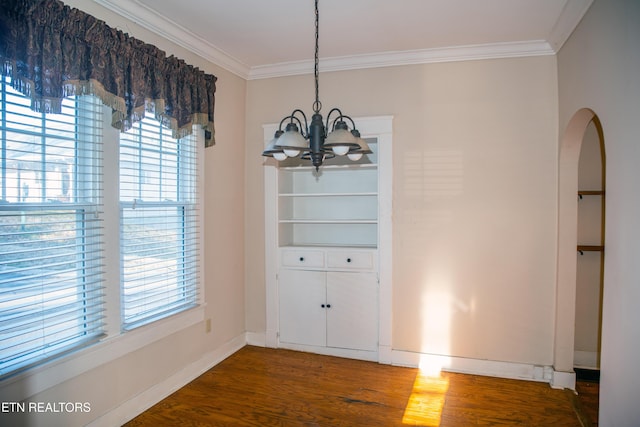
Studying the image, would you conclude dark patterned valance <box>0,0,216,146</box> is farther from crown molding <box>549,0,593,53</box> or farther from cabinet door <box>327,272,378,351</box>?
crown molding <box>549,0,593,53</box>

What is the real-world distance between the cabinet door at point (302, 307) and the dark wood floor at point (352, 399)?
34cm

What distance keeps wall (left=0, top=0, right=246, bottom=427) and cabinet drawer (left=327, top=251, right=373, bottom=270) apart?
96 centimetres

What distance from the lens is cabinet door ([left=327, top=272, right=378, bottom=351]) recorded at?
3.72 m

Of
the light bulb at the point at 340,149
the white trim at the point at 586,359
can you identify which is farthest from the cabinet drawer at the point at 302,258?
the white trim at the point at 586,359

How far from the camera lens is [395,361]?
143 inches

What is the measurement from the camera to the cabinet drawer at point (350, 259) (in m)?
3.72

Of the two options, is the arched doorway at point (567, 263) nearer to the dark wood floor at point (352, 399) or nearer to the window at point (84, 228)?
the dark wood floor at point (352, 399)

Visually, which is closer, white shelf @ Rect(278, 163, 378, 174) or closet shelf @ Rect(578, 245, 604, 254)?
closet shelf @ Rect(578, 245, 604, 254)

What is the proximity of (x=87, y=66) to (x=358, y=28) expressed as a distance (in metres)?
1.93

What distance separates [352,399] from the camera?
297cm

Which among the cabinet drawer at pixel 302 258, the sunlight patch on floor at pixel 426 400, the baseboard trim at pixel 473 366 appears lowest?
the sunlight patch on floor at pixel 426 400

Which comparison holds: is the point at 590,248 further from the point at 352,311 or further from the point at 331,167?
the point at 331,167

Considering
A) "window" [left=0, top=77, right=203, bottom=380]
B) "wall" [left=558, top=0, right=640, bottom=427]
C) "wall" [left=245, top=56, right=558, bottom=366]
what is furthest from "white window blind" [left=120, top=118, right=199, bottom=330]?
"wall" [left=558, top=0, right=640, bottom=427]

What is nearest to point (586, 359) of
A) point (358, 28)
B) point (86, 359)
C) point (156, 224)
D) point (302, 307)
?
point (302, 307)
